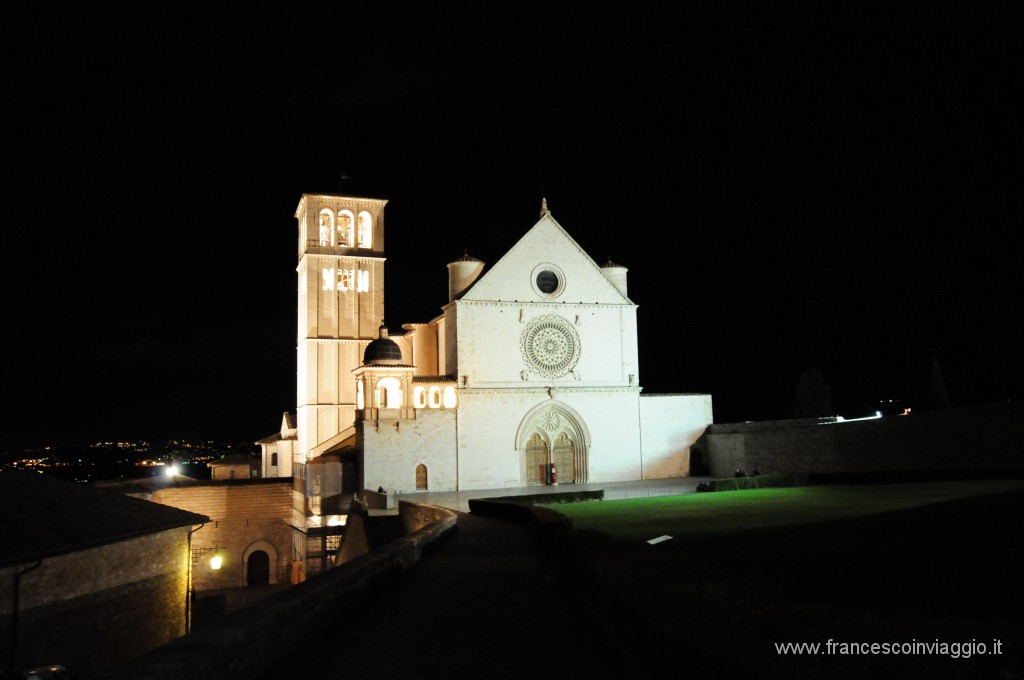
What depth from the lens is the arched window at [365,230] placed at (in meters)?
53.1

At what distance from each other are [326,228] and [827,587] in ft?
155

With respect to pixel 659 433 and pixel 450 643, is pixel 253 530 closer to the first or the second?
pixel 659 433

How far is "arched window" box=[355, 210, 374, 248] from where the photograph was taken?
53.1m

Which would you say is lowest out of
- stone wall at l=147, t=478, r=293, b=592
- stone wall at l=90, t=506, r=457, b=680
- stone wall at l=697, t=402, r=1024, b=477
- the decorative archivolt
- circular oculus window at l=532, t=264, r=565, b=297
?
stone wall at l=147, t=478, r=293, b=592

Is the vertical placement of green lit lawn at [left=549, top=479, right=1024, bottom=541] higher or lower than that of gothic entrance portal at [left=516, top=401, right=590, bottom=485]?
lower

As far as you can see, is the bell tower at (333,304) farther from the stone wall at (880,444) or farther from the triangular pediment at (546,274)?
the stone wall at (880,444)

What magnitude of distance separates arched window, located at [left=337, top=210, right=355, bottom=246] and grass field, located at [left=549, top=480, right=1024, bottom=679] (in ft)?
122

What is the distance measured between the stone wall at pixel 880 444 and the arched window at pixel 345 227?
26733mm

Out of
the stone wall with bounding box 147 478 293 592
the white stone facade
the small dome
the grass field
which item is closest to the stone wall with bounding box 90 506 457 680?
the grass field

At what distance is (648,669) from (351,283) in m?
46.4

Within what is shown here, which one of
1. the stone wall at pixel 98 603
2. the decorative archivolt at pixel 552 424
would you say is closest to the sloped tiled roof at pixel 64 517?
the stone wall at pixel 98 603

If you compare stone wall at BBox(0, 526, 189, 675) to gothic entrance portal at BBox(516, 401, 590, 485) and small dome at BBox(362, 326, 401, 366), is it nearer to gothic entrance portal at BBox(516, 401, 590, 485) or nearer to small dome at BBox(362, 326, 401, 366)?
small dome at BBox(362, 326, 401, 366)

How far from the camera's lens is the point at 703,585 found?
6.95 meters

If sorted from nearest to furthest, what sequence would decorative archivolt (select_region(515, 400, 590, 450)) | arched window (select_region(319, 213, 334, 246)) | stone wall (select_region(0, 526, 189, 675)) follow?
stone wall (select_region(0, 526, 189, 675))
decorative archivolt (select_region(515, 400, 590, 450))
arched window (select_region(319, 213, 334, 246))
